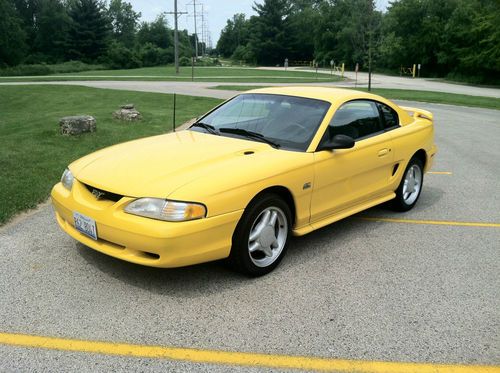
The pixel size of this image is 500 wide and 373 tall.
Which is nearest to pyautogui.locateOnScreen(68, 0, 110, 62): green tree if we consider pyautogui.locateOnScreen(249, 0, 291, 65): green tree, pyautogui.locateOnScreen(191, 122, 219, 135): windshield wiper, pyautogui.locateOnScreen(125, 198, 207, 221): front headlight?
pyautogui.locateOnScreen(249, 0, 291, 65): green tree

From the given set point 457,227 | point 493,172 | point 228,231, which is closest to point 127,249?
point 228,231

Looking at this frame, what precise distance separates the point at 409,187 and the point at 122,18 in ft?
470

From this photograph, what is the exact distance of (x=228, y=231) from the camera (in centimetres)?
363

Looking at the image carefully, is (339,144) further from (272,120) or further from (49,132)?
(49,132)

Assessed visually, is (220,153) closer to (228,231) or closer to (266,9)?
(228,231)

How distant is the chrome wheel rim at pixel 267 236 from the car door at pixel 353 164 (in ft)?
1.35

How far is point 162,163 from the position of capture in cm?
397

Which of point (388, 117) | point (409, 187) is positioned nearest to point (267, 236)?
point (388, 117)

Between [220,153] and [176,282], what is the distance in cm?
112

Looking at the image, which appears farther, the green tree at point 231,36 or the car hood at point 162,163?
the green tree at point 231,36

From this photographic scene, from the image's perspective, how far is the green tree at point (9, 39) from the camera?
7438cm

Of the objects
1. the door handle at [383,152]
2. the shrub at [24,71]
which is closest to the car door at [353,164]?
the door handle at [383,152]

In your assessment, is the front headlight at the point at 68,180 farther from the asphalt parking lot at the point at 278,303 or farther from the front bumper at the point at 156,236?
the asphalt parking lot at the point at 278,303

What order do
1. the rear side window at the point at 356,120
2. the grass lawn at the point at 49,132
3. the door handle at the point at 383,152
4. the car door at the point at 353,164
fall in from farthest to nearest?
the grass lawn at the point at 49,132 → the door handle at the point at 383,152 → the rear side window at the point at 356,120 → the car door at the point at 353,164
